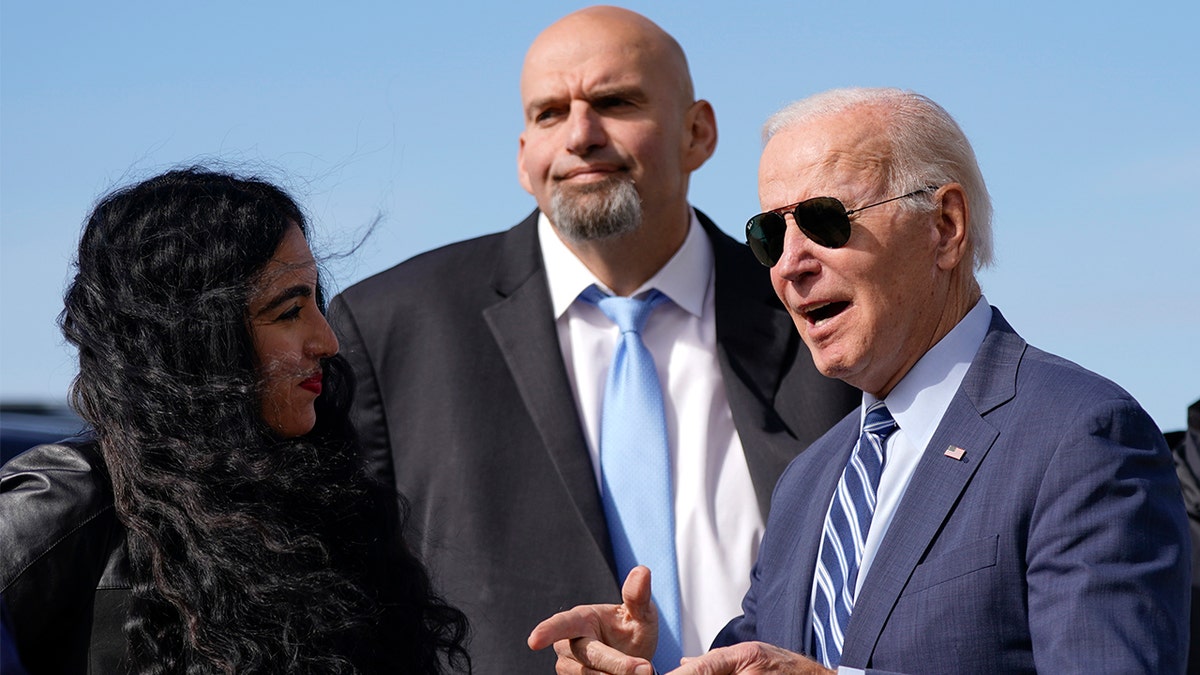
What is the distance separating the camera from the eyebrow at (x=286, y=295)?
110 inches

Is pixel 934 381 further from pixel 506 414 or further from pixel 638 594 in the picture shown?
pixel 506 414

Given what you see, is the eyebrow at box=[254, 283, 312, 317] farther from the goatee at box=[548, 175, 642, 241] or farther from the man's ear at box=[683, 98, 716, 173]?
the man's ear at box=[683, 98, 716, 173]

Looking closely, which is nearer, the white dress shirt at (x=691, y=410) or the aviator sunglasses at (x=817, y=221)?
the aviator sunglasses at (x=817, y=221)

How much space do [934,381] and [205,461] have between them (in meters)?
1.38

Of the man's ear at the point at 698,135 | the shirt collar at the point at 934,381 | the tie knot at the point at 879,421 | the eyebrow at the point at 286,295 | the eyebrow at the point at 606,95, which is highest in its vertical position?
the eyebrow at the point at 606,95

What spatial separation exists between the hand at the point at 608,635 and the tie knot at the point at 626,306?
55.7 inches

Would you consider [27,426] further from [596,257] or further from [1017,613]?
[1017,613]

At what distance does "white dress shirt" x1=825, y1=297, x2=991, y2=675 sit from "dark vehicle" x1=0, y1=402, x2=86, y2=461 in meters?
3.35

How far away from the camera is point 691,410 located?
414 centimetres

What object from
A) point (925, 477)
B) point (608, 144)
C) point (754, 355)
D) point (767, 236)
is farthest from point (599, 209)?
point (925, 477)

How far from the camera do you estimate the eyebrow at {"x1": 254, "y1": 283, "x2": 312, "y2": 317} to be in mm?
2803

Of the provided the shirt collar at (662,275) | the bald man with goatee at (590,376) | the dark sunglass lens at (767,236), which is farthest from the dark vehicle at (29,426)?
the dark sunglass lens at (767,236)

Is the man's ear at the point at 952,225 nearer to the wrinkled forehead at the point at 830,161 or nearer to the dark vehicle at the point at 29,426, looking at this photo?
the wrinkled forehead at the point at 830,161

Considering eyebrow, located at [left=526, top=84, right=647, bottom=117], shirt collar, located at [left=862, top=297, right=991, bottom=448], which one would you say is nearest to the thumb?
shirt collar, located at [left=862, top=297, right=991, bottom=448]
